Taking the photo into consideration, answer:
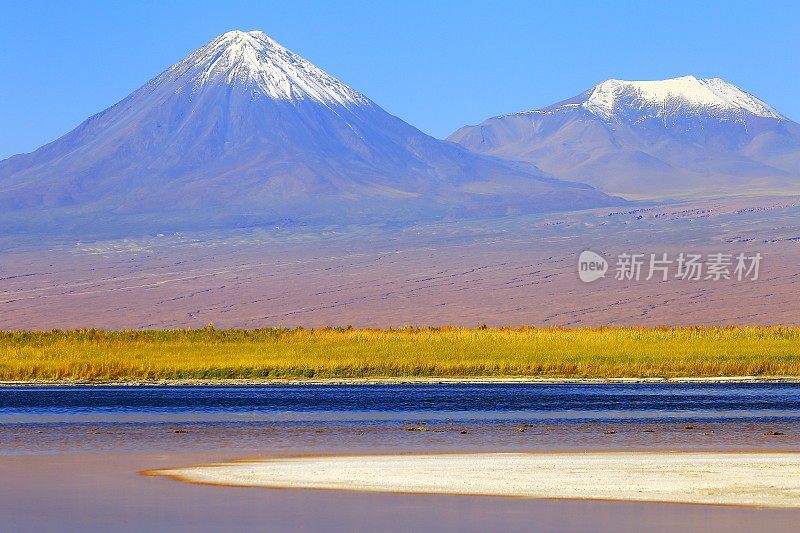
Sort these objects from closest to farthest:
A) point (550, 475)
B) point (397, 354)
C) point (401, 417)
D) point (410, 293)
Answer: point (550, 475) < point (401, 417) < point (397, 354) < point (410, 293)

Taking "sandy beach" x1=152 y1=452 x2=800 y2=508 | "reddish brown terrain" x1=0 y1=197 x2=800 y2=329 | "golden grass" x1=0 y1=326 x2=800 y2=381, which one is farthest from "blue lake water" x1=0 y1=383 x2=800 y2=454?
"reddish brown terrain" x1=0 y1=197 x2=800 y2=329

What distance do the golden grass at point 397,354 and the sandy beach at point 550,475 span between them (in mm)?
24964

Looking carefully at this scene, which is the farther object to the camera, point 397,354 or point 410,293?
point 410,293

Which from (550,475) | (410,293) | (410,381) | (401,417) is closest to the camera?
(550,475)

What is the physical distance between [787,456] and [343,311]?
456 ft

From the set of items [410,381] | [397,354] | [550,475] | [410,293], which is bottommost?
[410,293]

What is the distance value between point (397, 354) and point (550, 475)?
31.8 meters

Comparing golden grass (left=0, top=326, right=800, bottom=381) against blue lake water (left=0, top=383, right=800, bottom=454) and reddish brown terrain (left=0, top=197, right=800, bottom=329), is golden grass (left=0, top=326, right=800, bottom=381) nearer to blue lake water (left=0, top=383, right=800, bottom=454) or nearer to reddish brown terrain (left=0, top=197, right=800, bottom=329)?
blue lake water (left=0, top=383, right=800, bottom=454)

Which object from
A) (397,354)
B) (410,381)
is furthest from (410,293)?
(410,381)

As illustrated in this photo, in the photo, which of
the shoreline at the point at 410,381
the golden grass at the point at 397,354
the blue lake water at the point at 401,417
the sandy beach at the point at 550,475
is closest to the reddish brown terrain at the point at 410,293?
the golden grass at the point at 397,354

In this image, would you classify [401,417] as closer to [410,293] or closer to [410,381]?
[410,381]

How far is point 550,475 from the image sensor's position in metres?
24.8

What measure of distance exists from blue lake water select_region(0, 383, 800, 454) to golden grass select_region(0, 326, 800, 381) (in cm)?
327

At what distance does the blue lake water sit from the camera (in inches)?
1237
